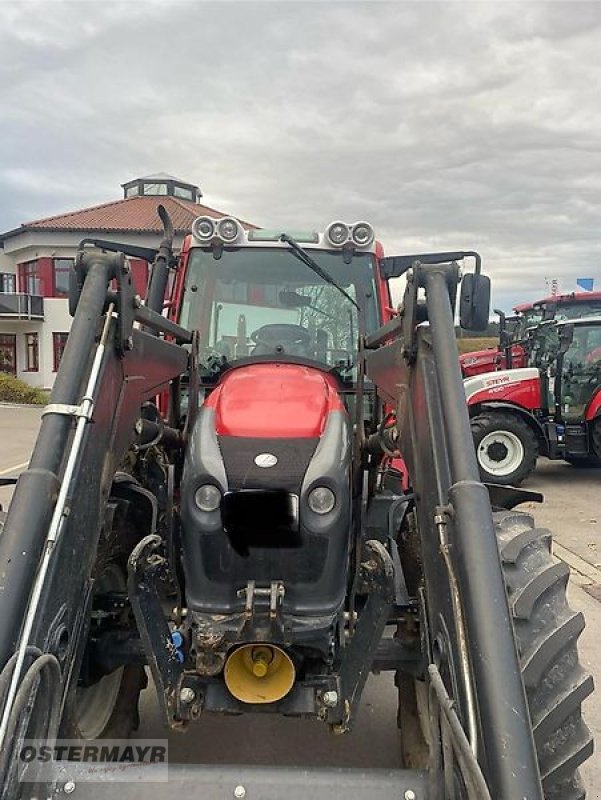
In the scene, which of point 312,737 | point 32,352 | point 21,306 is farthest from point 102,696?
point 32,352

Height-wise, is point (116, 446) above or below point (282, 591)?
above

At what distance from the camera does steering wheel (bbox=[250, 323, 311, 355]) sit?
369 centimetres

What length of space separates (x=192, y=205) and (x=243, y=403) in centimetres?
3278

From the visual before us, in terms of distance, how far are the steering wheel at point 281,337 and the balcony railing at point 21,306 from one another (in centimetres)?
2969

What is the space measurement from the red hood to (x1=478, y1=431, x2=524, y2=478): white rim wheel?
690 cm

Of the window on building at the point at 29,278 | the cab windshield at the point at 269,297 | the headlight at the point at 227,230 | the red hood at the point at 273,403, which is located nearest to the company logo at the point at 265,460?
the red hood at the point at 273,403

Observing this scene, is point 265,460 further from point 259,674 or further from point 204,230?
point 204,230

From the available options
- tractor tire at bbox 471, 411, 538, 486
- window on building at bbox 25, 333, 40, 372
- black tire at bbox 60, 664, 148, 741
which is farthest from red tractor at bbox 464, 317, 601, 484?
window on building at bbox 25, 333, 40, 372

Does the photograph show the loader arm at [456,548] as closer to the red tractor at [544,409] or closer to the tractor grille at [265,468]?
the tractor grille at [265,468]

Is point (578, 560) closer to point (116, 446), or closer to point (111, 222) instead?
point (116, 446)

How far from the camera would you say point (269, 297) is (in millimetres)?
3906

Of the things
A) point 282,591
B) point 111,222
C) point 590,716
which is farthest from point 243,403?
point 111,222

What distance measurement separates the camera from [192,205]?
3400cm

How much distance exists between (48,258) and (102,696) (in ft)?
103
